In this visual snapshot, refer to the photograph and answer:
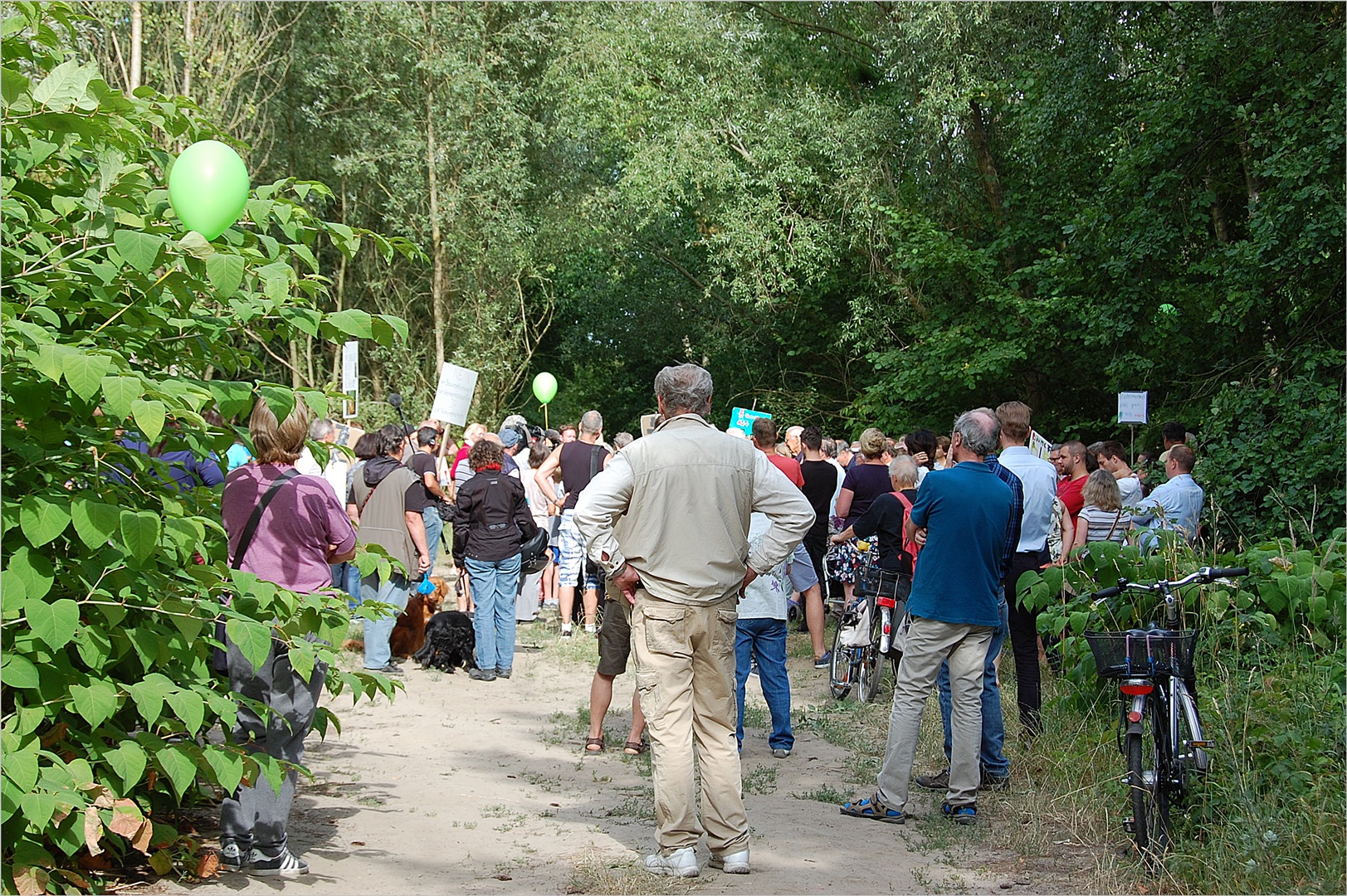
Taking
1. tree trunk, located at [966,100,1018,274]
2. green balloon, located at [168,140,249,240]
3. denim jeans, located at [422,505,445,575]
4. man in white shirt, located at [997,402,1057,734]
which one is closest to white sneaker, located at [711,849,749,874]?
man in white shirt, located at [997,402,1057,734]

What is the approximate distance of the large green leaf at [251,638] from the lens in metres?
3.87

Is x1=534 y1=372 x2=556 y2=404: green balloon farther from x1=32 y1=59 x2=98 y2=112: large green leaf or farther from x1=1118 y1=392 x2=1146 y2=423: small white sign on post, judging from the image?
x1=32 y1=59 x2=98 y2=112: large green leaf

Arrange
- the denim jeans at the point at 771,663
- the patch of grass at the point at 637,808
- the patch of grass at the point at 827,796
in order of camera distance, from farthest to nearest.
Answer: the denim jeans at the point at 771,663, the patch of grass at the point at 827,796, the patch of grass at the point at 637,808

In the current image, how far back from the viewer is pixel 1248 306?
11.8 meters

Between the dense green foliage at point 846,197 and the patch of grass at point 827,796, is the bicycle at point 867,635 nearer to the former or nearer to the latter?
the patch of grass at point 827,796

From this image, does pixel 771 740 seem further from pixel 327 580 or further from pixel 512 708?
pixel 327 580

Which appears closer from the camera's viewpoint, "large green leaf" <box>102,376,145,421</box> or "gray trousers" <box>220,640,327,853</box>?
"large green leaf" <box>102,376,145,421</box>

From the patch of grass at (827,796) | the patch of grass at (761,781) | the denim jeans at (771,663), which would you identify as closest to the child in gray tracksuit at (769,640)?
the denim jeans at (771,663)

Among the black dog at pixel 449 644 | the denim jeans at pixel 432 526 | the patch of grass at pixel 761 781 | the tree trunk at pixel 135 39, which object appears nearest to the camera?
the patch of grass at pixel 761 781

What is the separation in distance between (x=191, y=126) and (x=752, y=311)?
21.8m

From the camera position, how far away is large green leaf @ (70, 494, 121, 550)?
3688 mm

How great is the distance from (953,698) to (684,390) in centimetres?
209

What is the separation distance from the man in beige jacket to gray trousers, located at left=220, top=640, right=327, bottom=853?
1.36 meters

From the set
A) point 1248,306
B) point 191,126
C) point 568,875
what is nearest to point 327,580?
point 568,875
